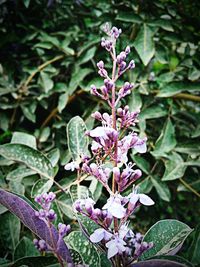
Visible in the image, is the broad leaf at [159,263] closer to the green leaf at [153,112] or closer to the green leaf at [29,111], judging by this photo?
the green leaf at [153,112]

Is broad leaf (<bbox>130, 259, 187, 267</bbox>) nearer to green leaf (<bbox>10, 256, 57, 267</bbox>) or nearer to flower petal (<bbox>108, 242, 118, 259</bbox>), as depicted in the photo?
flower petal (<bbox>108, 242, 118, 259</bbox>)

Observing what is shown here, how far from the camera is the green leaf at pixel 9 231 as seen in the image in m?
0.84

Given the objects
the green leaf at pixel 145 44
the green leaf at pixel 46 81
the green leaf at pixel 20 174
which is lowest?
the green leaf at pixel 20 174

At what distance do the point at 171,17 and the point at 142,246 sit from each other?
802 millimetres

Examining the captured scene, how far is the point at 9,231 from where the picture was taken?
848 millimetres

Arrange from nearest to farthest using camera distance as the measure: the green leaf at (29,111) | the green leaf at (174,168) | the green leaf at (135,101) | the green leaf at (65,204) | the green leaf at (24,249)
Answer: the green leaf at (24,249)
the green leaf at (65,204)
the green leaf at (174,168)
the green leaf at (135,101)
the green leaf at (29,111)

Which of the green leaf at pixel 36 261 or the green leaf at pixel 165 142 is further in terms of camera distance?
the green leaf at pixel 165 142

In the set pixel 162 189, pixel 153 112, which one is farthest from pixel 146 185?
pixel 153 112

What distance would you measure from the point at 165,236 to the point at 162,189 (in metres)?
0.35

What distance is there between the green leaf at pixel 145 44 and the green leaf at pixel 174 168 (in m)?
0.26

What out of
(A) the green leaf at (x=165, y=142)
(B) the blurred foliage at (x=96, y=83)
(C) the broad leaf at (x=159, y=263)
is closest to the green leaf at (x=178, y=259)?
(C) the broad leaf at (x=159, y=263)

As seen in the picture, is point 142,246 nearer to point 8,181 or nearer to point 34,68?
point 8,181

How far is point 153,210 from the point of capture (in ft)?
4.10

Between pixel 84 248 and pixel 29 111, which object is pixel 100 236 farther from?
pixel 29 111
